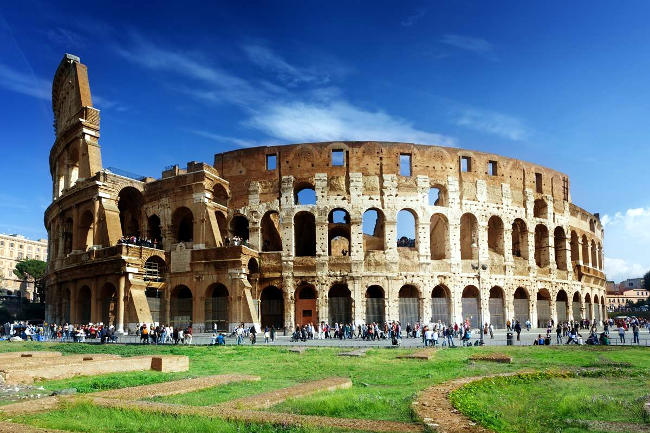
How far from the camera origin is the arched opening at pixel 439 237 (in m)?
36.8

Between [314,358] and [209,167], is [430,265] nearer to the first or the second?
[209,167]

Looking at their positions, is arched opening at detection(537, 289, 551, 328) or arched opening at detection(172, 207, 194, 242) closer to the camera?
arched opening at detection(172, 207, 194, 242)

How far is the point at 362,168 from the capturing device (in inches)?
1419

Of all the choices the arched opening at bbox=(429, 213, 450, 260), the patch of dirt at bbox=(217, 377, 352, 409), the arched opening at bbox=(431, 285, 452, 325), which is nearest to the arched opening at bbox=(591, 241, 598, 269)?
the arched opening at bbox=(429, 213, 450, 260)

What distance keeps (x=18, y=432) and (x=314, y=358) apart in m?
12.6

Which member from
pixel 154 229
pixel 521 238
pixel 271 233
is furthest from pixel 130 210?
pixel 521 238

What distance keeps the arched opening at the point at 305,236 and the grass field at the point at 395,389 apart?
18.6 metres

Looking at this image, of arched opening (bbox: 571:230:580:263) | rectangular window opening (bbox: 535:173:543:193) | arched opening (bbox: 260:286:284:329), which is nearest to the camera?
arched opening (bbox: 260:286:284:329)

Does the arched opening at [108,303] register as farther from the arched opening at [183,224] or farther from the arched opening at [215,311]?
the arched opening at [183,224]

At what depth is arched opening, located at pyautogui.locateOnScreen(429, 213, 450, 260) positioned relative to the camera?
36781 millimetres

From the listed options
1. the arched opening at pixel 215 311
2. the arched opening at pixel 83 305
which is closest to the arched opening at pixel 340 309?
the arched opening at pixel 215 311

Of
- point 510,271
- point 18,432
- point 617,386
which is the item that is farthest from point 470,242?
point 18,432

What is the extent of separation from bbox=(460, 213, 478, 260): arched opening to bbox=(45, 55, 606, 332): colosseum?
107mm

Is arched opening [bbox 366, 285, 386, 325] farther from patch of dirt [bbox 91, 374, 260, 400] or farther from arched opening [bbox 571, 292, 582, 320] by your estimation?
patch of dirt [bbox 91, 374, 260, 400]
